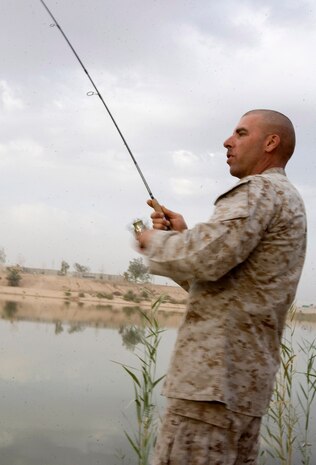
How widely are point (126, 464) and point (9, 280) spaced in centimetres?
5453

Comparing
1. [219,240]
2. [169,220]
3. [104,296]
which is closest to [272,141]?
[169,220]

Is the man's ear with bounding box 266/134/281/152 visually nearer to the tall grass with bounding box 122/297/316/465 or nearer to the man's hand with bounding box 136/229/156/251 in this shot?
the man's hand with bounding box 136/229/156/251

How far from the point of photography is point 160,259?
2160 mm

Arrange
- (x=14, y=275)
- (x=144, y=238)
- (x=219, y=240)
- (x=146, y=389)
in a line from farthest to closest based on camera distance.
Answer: (x=14, y=275)
(x=146, y=389)
(x=144, y=238)
(x=219, y=240)

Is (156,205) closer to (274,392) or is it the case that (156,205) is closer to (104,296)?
(274,392)

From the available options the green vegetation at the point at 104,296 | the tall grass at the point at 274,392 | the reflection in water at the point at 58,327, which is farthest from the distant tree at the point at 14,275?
the tall grass at the point at 274,392

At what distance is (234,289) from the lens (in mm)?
2184

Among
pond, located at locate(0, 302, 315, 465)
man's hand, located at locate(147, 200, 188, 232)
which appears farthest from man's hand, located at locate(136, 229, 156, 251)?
pond, located at locate(0, 302, 315, 465)

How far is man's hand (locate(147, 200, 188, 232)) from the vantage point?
8.20 ft

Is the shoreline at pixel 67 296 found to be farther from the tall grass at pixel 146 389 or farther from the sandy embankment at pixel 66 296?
the tall grass at pixel 146 389

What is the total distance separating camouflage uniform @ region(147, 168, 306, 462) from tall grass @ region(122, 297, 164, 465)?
2.76m

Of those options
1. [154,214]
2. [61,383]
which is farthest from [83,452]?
[154,214]

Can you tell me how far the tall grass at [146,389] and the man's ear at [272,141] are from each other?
9.25ft

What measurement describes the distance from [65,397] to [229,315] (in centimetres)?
2060
